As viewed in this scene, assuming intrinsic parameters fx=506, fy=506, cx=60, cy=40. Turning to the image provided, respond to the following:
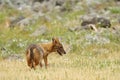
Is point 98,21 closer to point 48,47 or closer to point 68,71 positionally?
point 48,47

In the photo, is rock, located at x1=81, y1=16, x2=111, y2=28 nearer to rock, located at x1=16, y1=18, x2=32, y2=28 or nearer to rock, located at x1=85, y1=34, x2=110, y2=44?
rock, located at x1=85, y1=34, x2=110, y2=44

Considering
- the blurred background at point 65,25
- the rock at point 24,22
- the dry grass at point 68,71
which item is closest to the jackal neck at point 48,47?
the dry grass at point 68,71

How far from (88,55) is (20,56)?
307cm

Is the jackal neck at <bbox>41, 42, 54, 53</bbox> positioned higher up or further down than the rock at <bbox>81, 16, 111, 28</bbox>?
higher up

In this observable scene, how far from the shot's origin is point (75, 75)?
48.3ft

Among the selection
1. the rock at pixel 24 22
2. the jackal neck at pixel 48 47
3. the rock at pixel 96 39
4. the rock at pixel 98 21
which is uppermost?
the jackal neck at pixel 48 47

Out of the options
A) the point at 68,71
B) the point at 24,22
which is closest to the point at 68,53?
the point at 68,71

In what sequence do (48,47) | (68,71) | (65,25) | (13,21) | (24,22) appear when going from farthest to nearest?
(13,21) < (24,22) < (65,25) < (48,47) < (68,71)

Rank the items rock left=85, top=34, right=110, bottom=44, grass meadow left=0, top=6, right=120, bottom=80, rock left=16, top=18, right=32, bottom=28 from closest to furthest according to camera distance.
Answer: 1. grass meadow left=0, top=6, right=120, bottom=80
2. rock left=85, top=34, right=110, bottom=44
3. rock left=16, top=18, right=32, bottom=28

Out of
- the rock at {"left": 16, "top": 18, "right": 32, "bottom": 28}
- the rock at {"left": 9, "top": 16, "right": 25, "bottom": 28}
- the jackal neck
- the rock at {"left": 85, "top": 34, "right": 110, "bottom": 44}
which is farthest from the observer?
the rock at {"left": 9, "top": 16, "right": 25, "bottom": 28}

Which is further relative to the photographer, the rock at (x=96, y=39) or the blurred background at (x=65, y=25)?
the rock at (x=96, y=39)

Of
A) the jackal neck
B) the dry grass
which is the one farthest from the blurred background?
the jackal neck

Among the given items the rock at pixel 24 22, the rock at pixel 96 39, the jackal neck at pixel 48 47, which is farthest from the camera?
the rock at pixel 24 22

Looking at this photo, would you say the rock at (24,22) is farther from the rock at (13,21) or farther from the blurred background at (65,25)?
the rock at (13,21)
